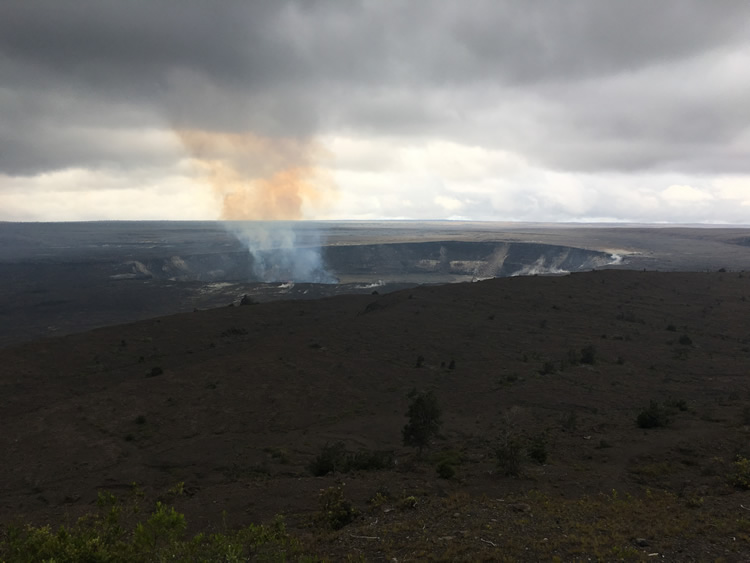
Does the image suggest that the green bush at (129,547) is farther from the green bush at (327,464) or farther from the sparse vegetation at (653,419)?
the sparse vegetation at (653,419)

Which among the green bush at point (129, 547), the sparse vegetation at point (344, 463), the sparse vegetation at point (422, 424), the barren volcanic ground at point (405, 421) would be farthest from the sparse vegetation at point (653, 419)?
the green bush at point (129, 547)

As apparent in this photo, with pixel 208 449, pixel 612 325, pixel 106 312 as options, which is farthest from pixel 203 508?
pixel 106 312

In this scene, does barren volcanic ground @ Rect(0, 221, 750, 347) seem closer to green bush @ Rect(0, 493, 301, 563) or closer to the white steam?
the white steam

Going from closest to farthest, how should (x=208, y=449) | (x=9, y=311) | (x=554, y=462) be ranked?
1. (x=554, y=462)
2. (x=208, y=449)
3. (x=9, y=311)

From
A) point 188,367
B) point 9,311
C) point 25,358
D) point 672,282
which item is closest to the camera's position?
point 188,367

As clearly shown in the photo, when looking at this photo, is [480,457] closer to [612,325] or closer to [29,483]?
[29,483]

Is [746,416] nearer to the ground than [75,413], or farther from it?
farther from it

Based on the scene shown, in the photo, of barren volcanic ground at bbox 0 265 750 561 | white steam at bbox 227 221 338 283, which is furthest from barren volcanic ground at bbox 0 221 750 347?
barren volcanic ground at bbox 0 265 750 561

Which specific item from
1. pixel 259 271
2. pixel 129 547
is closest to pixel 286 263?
pixel 259 271
